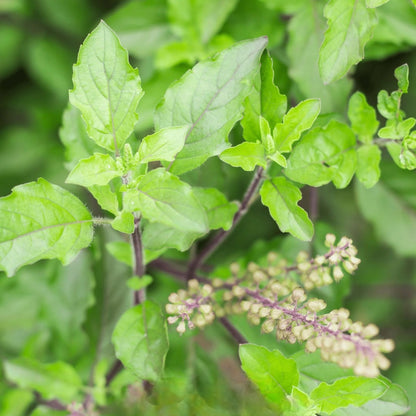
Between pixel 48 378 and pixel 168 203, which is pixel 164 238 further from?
pixel 48 378

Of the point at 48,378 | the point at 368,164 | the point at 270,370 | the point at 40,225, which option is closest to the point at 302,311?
the point at 270,370

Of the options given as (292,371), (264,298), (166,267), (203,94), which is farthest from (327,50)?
(166,267)

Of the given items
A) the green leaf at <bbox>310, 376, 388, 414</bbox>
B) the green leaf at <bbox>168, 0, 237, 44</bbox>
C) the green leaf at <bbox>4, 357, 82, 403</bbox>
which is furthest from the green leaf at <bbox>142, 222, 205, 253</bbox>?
the green leaf at <bbox>168, 0, 237, 44</bbox>

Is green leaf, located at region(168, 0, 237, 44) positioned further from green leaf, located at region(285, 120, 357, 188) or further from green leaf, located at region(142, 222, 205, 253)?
green leaf, located at region(142, 222, 205, 253)

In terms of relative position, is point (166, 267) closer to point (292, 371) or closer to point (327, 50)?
point (292, 371)

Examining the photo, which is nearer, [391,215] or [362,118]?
[362,118]

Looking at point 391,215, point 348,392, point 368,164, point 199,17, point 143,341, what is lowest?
point 391,215
